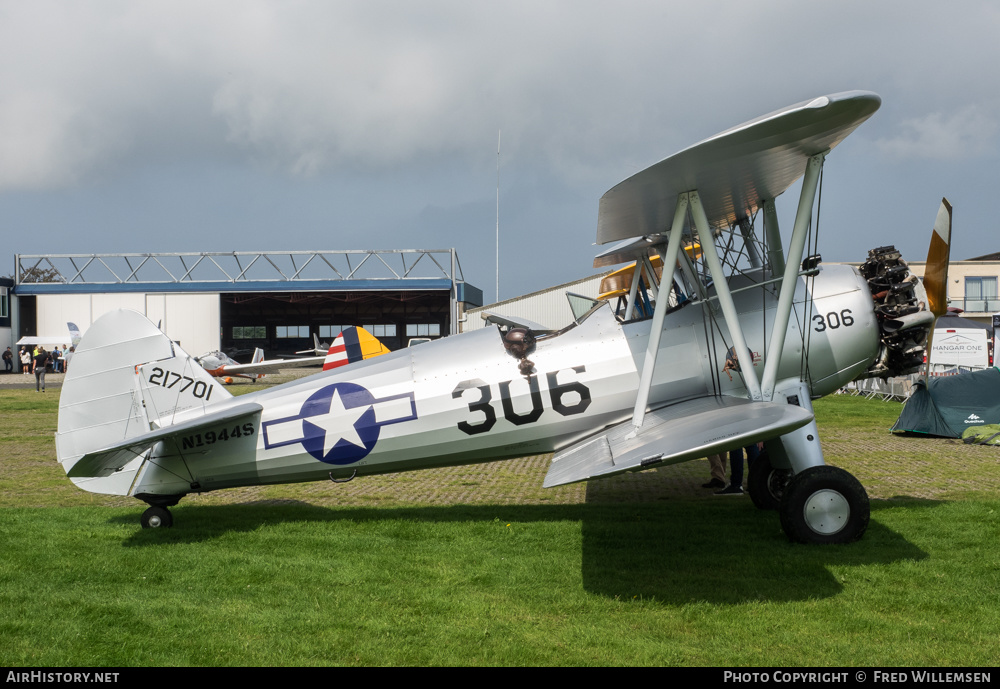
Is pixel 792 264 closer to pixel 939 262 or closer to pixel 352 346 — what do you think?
pixel 939 262

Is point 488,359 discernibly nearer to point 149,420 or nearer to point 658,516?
point 658,516

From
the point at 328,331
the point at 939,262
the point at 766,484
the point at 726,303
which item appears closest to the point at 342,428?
the point at 726,303

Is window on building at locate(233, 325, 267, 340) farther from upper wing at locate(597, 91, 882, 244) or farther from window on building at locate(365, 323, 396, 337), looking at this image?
upper wing at locate(597, 91, 882, 244)

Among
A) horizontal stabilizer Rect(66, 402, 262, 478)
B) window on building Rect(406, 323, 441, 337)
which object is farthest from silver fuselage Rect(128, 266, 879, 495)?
window on building Rect(406, 323, 441, 337)

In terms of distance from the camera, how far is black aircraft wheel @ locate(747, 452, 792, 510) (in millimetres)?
6938

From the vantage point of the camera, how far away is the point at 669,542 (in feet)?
19.0

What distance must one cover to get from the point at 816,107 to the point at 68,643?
521 cm

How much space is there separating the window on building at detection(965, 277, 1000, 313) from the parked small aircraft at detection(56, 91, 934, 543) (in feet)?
105

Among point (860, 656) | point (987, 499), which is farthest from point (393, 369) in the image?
point (987, 499)

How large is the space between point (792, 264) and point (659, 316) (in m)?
1.03

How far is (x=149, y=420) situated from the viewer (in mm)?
6422

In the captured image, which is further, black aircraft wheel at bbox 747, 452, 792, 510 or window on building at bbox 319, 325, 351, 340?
window on building at bbox 319, 325, 351, 340

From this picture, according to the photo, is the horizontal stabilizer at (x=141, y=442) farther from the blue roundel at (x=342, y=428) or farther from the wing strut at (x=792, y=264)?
the wing strut at (x=792, y=264)

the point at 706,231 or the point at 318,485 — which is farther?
the point at 318,485
